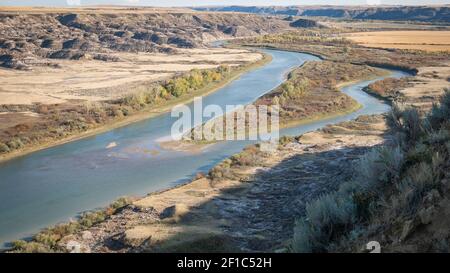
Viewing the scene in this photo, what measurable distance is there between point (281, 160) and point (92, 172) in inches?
324

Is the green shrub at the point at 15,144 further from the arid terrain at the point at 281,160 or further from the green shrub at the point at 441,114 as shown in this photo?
the green shrub at the point at 441,114

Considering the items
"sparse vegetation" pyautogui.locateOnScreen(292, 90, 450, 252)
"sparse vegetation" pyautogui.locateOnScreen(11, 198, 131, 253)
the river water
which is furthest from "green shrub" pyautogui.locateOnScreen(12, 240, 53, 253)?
"sparse vegetation" pyautogui.locateOnScreen(292, 90, 450, 252)

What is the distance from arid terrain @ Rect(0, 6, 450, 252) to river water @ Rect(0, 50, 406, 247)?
1.47 m

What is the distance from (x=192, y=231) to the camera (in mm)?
13484

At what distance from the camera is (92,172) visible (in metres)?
21.1

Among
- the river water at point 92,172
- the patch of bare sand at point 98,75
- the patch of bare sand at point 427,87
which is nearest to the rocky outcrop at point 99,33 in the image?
the patch of bare sand at point 98,75

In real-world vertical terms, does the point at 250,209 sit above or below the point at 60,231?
above

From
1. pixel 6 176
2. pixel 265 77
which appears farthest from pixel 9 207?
pixel 265 77

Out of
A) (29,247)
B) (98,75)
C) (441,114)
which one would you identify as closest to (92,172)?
(29,247)

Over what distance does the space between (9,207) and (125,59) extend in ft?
149

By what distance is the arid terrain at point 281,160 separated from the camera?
366 inches

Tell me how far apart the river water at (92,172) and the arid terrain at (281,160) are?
4.81 ft

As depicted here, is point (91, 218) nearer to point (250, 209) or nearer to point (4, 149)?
point (250, 209)

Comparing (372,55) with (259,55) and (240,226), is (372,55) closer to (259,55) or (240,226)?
(259,55)
